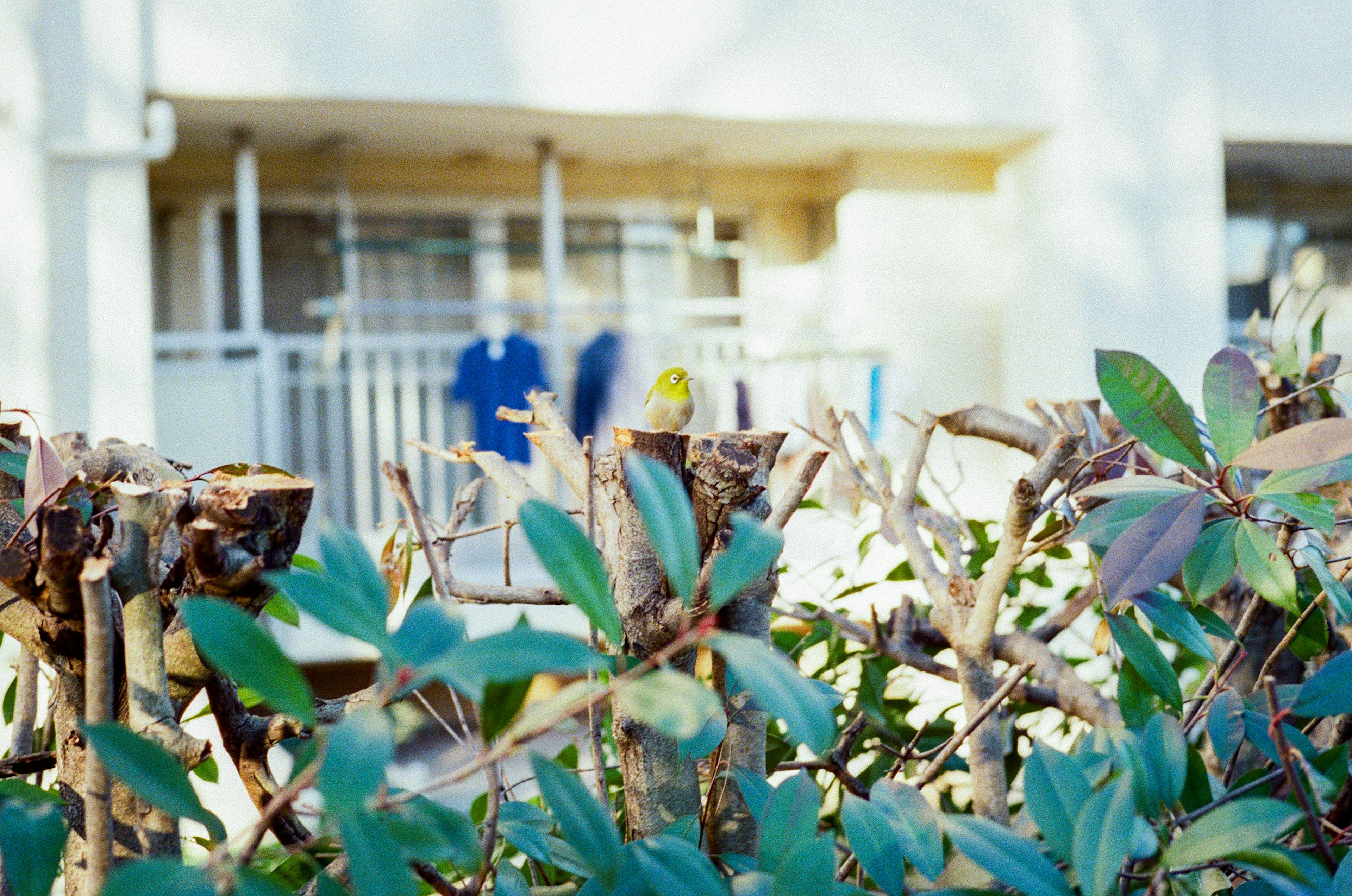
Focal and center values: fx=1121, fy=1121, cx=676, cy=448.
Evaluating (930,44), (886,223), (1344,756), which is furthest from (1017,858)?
(886,223)

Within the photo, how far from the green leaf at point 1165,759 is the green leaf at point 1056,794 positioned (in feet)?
0.21

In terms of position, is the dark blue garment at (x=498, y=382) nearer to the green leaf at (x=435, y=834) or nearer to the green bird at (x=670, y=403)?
the green bird at (x=670, y=403)

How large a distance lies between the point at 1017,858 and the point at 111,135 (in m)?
4.96

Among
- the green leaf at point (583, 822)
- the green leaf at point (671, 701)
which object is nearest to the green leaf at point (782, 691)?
the green leaf at point (671, 701)

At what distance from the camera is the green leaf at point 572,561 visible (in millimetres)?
562

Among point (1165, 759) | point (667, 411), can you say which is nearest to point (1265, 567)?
point (1165, 759)

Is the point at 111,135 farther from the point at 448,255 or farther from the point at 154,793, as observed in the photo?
the point at 154,793

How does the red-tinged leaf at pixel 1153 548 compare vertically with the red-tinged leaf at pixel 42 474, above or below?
below

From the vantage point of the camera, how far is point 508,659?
18.7 inches

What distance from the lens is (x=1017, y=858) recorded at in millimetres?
577

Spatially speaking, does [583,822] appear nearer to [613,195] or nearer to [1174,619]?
[1174,619]

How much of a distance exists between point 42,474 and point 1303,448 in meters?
0.82

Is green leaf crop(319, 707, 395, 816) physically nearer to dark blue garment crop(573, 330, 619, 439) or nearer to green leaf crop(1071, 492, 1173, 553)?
green leaf crop(1071, 492, 1173, 553)

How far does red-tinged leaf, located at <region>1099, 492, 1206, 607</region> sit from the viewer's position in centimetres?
71
